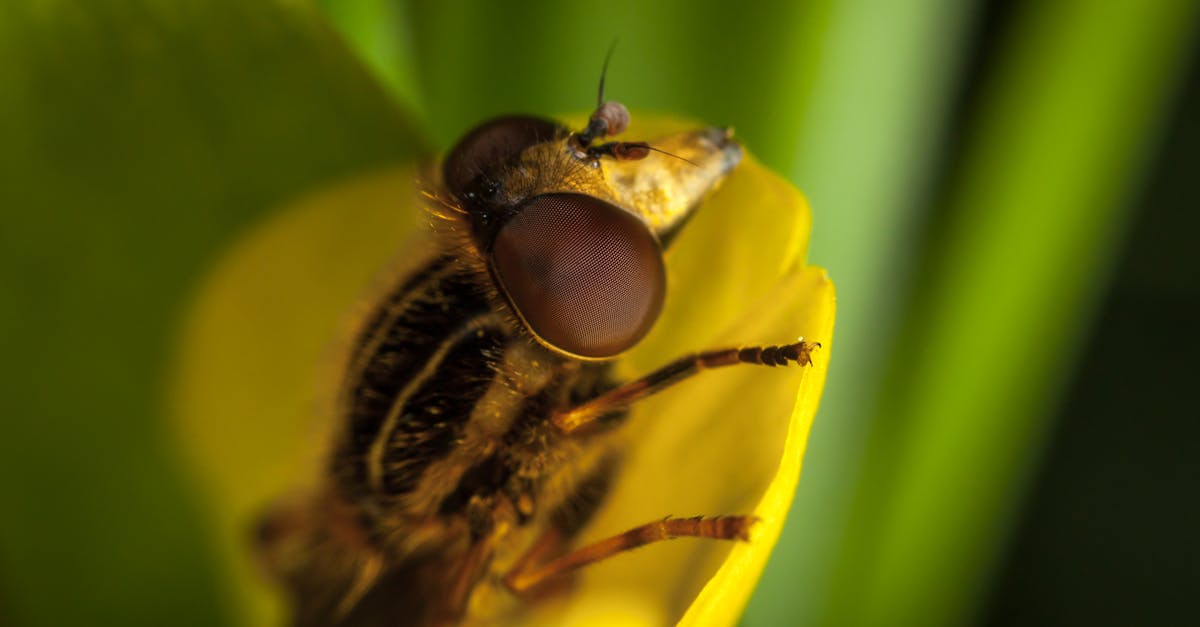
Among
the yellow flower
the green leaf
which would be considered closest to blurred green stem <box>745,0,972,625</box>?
the yellow flower

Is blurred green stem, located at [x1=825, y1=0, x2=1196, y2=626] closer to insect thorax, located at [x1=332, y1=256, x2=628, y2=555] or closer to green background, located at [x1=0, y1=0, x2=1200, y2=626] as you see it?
green background, located at [x1=0, y1=0, x2=1200, y2=626]

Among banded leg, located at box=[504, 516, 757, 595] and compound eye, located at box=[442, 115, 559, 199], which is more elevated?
compound eye, located at box=[442, 115, 559, 199]

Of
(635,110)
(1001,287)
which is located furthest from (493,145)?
(1001,287)

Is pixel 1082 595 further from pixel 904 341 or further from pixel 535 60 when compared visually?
pixel 535 60

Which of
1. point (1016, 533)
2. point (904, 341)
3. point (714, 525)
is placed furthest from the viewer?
point (1016, 533)

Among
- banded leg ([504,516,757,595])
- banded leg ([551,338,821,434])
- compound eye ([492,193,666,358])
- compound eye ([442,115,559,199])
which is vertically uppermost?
compound eye ([442,115,559,199])

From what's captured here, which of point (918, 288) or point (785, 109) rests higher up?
point (785, 109)

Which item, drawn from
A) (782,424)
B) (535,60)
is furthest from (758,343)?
(535,60)
